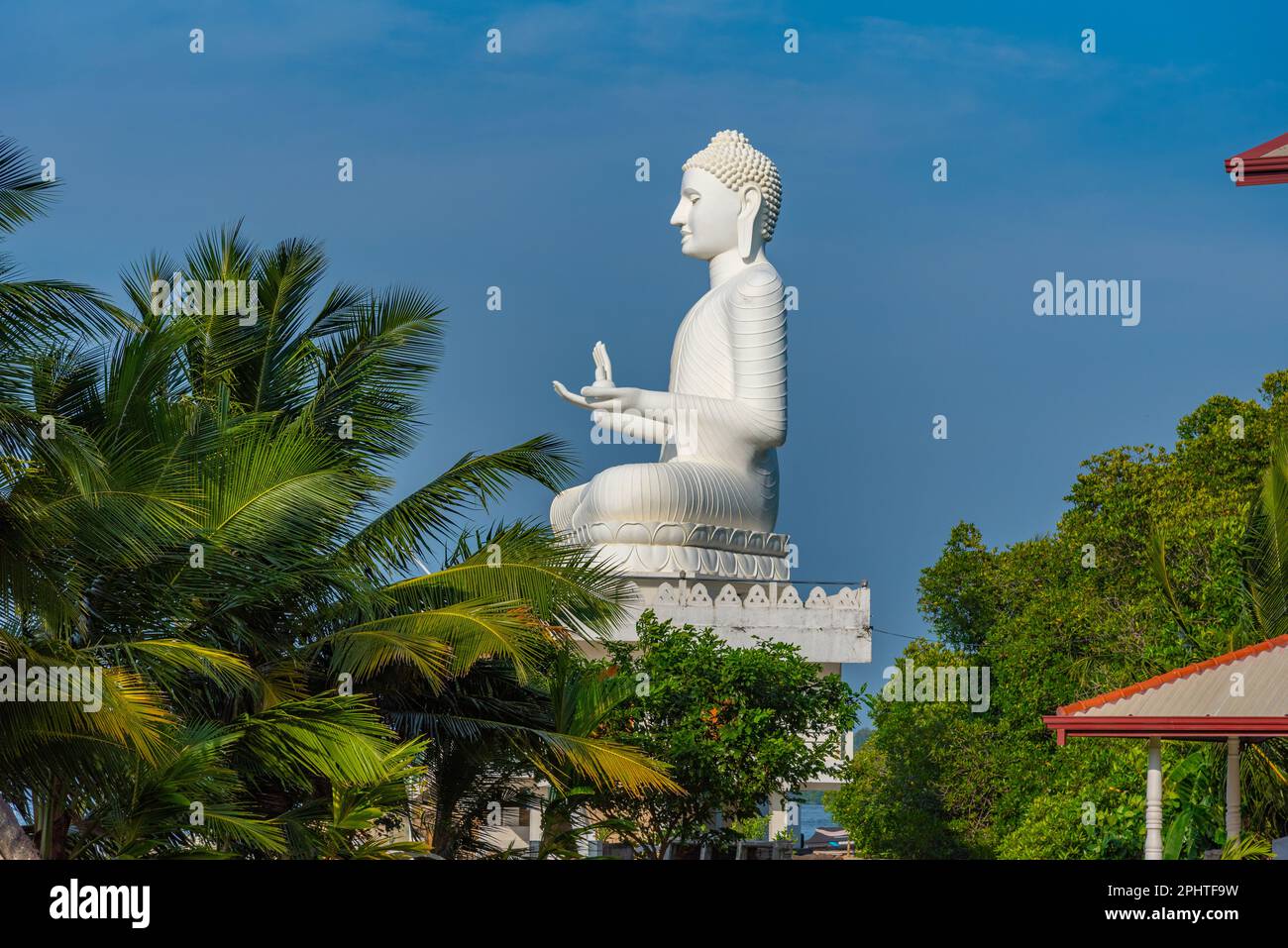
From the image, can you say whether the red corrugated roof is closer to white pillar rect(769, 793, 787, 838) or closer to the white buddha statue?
the white buddha statue

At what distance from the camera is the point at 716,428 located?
27641 millimetres

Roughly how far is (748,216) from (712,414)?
3.39 metres

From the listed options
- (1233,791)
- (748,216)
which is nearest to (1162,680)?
(1233,791)

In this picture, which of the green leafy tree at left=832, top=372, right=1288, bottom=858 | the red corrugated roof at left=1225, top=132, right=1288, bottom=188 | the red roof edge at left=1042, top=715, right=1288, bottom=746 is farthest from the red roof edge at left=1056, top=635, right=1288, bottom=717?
the red corrugated roof at left=1225, top=132, right=1288, bottom=188

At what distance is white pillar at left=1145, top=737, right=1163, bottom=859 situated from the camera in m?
14.0

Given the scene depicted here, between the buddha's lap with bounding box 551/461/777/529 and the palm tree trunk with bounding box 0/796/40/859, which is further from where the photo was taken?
the buddha's lap with bounding box 551/461/777/529

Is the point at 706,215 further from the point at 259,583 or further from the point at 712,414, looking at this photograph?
the point at 259,583

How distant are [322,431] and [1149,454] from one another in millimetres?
13486

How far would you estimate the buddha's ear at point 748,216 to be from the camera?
28562mm

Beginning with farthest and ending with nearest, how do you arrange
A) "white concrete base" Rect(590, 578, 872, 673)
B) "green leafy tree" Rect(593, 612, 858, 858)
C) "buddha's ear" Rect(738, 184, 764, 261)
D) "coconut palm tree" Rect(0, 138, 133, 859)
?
"buddha's ear" Rect(738, 184, 764, 261) → "white concrete base" Rect(590, 578, 872, 673) → "green leafy tree" Rect(593, 612, 858, 858) → "coconut palm tree" Rect(0, 138, 133, 859)

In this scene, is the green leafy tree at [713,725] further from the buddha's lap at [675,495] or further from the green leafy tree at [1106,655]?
the buddha's lap at [675,495]

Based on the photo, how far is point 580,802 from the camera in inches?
628

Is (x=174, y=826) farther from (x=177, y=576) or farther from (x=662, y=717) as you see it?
(x=662, y=717)
